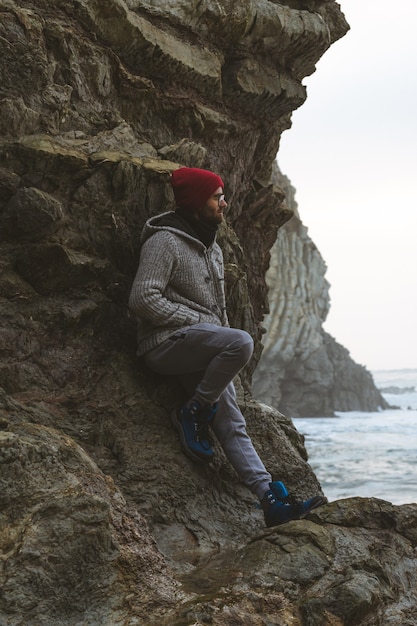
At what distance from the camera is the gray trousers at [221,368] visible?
17.6ft

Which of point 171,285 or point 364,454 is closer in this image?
point 171,285

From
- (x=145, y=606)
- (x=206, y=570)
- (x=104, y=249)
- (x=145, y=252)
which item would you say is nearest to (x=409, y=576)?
(x=206, y=570)

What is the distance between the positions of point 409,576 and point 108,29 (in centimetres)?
591

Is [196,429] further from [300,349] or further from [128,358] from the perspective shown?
[300,349]

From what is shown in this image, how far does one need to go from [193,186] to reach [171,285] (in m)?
0.91

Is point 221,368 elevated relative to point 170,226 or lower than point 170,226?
lower

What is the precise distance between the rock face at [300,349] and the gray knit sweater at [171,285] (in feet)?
168

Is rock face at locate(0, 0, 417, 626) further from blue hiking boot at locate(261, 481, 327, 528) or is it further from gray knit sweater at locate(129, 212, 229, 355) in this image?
gray knit sweater at locate(129, 212, 229, 355)

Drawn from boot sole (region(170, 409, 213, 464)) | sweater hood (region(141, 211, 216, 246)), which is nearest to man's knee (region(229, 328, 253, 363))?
boot sole (region(170, 409, 213, 464))

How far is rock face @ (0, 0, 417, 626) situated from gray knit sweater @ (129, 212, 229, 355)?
0.55m

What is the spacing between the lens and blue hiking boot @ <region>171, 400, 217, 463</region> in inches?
221

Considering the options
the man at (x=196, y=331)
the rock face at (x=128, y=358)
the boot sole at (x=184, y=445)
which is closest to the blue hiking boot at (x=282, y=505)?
the man at (x=196, y=331)

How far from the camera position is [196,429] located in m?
5.66

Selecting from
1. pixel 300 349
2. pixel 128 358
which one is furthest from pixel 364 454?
pixel 128 358
